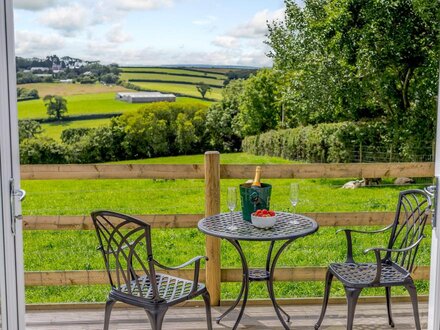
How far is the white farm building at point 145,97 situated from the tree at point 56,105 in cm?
80

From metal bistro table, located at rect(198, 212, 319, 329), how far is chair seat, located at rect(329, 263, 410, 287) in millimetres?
266

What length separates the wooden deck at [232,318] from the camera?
3252mm

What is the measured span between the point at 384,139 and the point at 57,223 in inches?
276

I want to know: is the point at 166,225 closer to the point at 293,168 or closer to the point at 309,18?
the point at 293,168

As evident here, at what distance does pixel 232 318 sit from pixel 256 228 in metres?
0.70

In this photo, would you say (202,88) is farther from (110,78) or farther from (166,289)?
(166,289)

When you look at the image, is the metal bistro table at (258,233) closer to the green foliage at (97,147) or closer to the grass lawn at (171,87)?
the grass lawn at (171,87)

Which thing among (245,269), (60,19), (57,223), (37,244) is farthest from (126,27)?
(245,269)

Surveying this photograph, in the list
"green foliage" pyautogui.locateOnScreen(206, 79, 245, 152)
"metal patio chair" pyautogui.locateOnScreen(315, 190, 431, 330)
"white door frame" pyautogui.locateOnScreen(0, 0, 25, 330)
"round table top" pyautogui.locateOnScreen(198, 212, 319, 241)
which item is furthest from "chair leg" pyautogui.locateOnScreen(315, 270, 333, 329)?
"green foliage" pyautogui.locateOnScreen(206, 79, 245, 152)

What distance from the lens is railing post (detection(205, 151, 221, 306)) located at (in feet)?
11.3

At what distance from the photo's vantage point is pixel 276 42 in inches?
391

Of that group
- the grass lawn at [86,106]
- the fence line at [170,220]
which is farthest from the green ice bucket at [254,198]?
the grass lawn at [86,106]

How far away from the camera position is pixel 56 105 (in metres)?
8.21

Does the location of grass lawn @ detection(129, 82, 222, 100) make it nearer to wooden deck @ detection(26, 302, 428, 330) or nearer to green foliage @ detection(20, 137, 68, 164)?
green foliage @ detection(20, 137, 68, 164)
